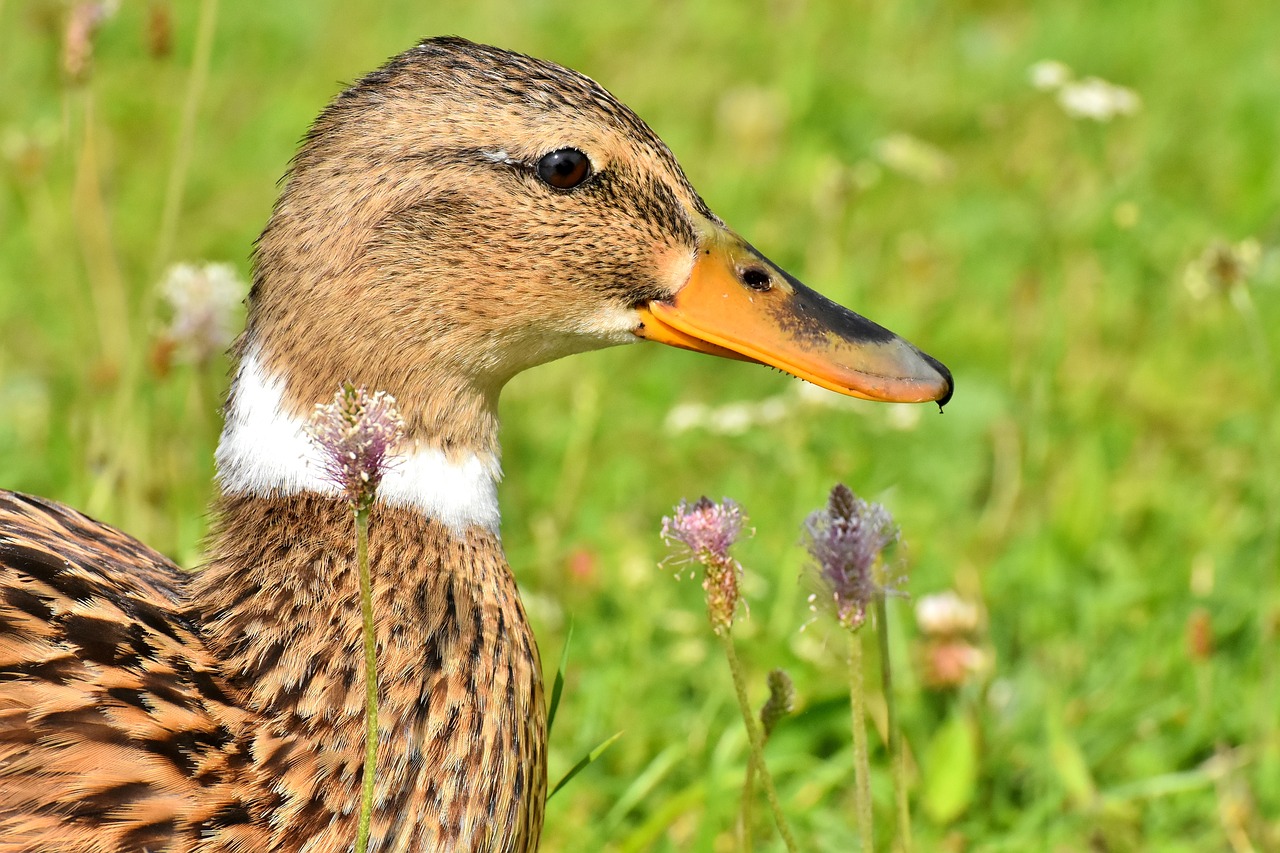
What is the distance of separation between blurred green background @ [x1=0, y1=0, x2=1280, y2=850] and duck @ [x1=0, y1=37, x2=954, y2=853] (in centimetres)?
52

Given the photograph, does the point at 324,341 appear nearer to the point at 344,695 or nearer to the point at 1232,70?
the point at 344,695

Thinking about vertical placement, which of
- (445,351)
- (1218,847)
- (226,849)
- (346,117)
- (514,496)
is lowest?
(1218,847)

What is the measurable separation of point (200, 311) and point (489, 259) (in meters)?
0.97

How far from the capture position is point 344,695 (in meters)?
1.90

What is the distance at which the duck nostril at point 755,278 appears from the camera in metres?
2.18

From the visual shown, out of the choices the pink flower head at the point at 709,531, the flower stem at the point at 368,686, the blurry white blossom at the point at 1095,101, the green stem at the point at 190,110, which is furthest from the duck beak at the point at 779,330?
the blurry white blossom at the point at 1095,101

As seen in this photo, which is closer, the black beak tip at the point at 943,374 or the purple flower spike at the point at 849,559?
the purple flower spike at the point at 849,559

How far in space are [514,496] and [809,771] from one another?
1.17 m

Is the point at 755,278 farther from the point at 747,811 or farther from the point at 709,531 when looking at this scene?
the point at 747,811

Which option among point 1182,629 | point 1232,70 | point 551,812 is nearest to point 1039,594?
point 1182,629

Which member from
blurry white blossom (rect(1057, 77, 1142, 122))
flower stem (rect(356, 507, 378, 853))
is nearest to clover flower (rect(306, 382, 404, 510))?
flower stem (rect(356, 507, 378, 853))

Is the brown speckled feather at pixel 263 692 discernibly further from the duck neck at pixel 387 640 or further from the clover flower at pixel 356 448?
A: the clover flower at pixel 356 448

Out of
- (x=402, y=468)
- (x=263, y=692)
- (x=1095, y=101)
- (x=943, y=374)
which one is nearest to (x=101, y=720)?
(x=263, y=692)

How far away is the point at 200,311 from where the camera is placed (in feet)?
9.52
